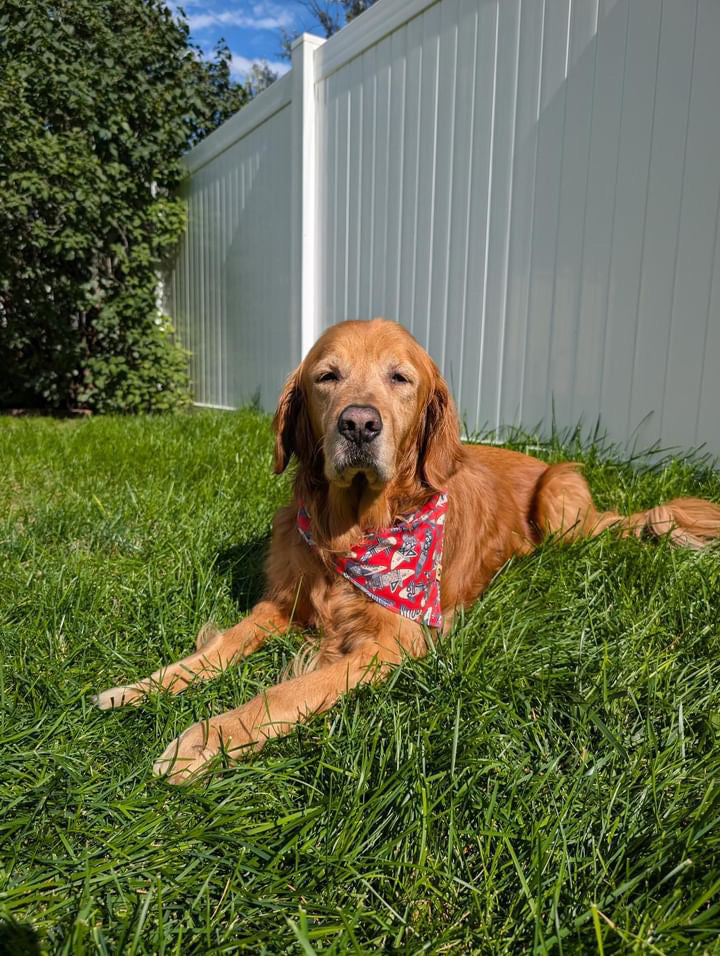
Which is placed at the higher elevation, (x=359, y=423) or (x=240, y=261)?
(x=240, y=261)

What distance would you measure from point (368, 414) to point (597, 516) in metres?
1.39

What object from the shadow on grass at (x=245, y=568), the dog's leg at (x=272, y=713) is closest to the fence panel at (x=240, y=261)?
the shadow on grass at (x=245, y=568)

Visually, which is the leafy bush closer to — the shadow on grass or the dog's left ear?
the shadow on grass

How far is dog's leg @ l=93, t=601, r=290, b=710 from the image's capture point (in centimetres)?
169

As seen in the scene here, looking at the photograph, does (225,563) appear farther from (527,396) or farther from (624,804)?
(527,396)

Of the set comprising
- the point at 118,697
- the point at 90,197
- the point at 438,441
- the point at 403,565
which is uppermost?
the point at 90,197

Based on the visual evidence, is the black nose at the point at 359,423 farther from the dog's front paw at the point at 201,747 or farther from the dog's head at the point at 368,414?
the dog's front paw at the point at 201,747

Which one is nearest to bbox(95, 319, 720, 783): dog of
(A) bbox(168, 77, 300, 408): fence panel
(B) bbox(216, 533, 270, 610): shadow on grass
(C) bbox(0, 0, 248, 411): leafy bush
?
(B) bbox(216, 533, 270, 610): shadow on grass

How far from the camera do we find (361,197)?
5.07 meters

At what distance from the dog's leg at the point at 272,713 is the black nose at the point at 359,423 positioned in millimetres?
576

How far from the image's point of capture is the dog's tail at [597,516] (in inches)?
99.1

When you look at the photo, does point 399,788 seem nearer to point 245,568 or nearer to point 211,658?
point 211,658

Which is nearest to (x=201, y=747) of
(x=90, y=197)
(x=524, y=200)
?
(x=524, y=200)

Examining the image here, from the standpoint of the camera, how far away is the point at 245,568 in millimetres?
2555
